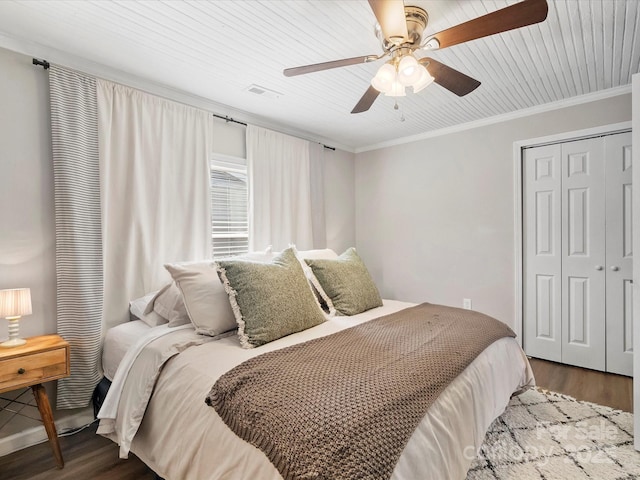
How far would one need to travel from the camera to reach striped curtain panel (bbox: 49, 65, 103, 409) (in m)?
2.13

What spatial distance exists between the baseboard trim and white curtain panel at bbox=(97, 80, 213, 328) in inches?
23.8

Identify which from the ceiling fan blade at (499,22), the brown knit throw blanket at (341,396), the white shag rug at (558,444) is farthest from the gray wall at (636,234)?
the ceiling fan blade at (499,22)

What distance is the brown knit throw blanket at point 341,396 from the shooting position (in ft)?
3.29

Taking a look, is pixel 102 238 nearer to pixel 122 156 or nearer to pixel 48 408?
pixel 122 156

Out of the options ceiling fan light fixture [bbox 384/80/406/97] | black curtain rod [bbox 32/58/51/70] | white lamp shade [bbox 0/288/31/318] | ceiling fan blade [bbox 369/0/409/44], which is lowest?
white lamp shade [bbox 0/288/31/318]

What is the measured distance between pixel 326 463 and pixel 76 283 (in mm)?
1992

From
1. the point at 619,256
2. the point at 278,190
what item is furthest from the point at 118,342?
the point at 619,256

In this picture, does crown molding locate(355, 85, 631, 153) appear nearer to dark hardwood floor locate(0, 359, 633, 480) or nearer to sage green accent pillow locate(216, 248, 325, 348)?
dark hardwood floor locate(0, 359, 633, 480)

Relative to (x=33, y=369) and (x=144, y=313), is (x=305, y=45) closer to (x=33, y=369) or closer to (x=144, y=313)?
(x=144, y=313)

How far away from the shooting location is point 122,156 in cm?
245

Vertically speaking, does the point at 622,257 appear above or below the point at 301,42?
below

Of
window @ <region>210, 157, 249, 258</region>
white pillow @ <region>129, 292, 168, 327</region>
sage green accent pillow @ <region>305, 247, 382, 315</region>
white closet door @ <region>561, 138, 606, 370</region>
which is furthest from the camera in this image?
window @ <region>210, 157, 249, 258</region>

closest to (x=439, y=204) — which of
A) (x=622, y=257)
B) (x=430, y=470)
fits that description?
(x=622, y=257)

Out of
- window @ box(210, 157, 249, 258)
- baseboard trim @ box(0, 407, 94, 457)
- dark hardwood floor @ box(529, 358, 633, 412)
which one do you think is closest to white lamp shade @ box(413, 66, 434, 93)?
window @ box(210, 157, 249, 258)
